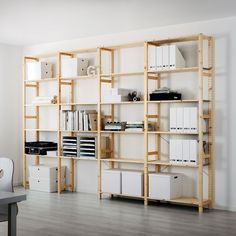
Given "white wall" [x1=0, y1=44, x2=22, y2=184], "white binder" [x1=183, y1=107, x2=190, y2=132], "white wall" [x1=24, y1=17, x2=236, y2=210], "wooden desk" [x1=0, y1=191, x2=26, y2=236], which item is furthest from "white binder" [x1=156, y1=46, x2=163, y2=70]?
"wooden desk" [x1=0, y1=191, x2=26, y2=236]

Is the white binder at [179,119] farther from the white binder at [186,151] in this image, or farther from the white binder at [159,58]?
the white binder at [159,58]

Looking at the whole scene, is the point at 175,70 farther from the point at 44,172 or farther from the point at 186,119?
the point at 44,172

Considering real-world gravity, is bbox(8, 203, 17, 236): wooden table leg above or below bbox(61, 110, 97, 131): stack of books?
below

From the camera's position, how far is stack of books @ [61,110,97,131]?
7.63 metres

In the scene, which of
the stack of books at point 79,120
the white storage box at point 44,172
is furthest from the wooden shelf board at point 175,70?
the white storage box at point 44,172

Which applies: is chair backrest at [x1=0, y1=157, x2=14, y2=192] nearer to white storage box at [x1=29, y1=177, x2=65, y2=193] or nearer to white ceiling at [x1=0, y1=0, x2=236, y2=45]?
white ceiling at [x1=0, y1=0, x2=236, y2=45]

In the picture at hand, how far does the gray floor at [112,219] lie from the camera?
5.41 m

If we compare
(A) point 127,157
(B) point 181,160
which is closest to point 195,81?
(B) point 181,160

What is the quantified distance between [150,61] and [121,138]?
1.44 m

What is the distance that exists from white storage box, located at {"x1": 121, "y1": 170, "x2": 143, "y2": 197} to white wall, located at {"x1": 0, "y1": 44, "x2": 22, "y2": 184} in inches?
110

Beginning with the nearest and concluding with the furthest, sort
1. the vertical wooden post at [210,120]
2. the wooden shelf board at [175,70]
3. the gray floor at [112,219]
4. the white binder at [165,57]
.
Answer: the gray floor at [112,219] < the wooden shelf board at [175,70] < the vertical wooden post at [210,120] < the white binder at [165,57]

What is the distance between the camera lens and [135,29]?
24.4ft

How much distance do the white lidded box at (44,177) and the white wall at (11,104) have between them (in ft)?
2.63

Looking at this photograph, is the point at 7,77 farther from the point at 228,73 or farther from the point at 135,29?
the point at 228,73
